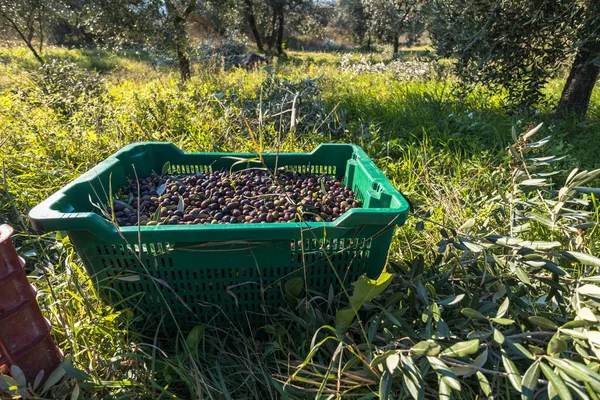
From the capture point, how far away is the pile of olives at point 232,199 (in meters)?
1.52

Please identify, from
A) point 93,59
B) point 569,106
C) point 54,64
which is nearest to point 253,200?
point 569,106

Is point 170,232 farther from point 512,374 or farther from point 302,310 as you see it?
point 512,374

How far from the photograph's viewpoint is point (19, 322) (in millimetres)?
1074

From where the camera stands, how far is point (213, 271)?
1.36m

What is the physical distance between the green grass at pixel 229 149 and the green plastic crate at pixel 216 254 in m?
0.09

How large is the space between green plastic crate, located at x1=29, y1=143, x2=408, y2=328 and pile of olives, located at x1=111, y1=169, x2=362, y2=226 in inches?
6.1

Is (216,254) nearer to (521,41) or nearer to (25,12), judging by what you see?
(521,41)

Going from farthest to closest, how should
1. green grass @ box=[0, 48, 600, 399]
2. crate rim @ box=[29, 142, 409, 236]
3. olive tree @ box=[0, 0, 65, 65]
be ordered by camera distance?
olive tree @ box=[0, 0, 65, 65]
green grass @ box=[0, 48, 600, 399]
crate rim @ box=[29, 142, 409, 236]

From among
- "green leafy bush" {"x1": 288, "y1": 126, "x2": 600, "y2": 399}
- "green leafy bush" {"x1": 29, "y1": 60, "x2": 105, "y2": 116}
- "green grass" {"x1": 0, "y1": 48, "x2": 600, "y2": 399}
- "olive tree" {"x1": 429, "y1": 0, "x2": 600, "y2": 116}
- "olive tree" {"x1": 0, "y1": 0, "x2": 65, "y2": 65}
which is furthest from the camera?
"olive tree" {"x1": 0, "y1": 0, "x2": 65, "y2": 65}

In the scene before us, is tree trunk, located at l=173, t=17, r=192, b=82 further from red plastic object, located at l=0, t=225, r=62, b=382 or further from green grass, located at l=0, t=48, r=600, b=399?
red plastic object, located at l=0, t=225, r=62, b=382

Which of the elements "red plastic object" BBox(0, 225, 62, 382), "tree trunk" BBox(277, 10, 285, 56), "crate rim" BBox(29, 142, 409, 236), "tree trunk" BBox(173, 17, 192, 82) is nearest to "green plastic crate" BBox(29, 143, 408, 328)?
"crate rim" BBox(29, 142, 409, 236)

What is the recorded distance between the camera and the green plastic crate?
3.93 feet

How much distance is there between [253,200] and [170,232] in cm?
57

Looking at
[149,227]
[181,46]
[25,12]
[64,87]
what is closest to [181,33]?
[181,46]
